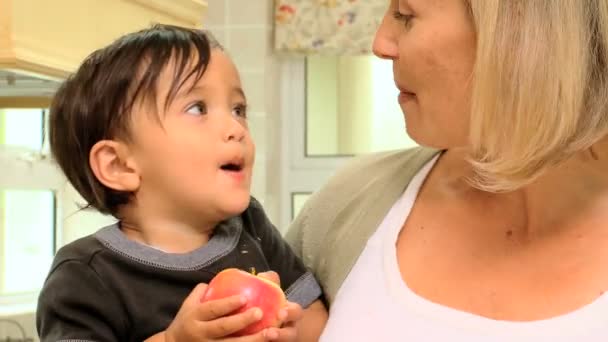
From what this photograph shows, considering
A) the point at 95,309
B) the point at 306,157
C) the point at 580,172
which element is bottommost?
the point at 306,157

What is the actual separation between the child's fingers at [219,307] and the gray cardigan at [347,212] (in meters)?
0.26

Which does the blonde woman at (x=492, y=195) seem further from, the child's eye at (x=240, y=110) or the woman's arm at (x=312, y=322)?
the child's eye at (x=240, y=110)

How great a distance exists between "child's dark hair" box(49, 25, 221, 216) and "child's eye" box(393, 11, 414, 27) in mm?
242

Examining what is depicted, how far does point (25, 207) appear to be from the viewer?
115 inches

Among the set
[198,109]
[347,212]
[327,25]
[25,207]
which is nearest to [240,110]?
[198,109]

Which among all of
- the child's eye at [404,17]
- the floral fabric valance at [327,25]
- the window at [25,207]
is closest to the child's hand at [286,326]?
the child's eye at [404,17]

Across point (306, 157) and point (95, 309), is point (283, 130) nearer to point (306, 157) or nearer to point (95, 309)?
point (306, 157)

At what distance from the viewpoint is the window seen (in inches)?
108

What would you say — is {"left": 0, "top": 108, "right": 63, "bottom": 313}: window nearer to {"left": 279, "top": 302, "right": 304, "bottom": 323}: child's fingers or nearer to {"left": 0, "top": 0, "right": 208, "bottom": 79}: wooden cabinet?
{"left": 0, "top": 0, "right": 208, "bottom": 79}: wooden cabinet

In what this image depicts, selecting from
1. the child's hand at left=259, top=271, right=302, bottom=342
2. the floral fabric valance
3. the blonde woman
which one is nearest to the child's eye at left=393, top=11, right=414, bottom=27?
the blonde woman

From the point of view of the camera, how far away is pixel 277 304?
36.8 inches

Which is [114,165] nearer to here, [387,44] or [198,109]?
[198,109]

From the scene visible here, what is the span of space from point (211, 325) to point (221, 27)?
2.39 meters

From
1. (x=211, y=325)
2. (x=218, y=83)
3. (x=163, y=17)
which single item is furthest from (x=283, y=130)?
(x=211, y=325)
